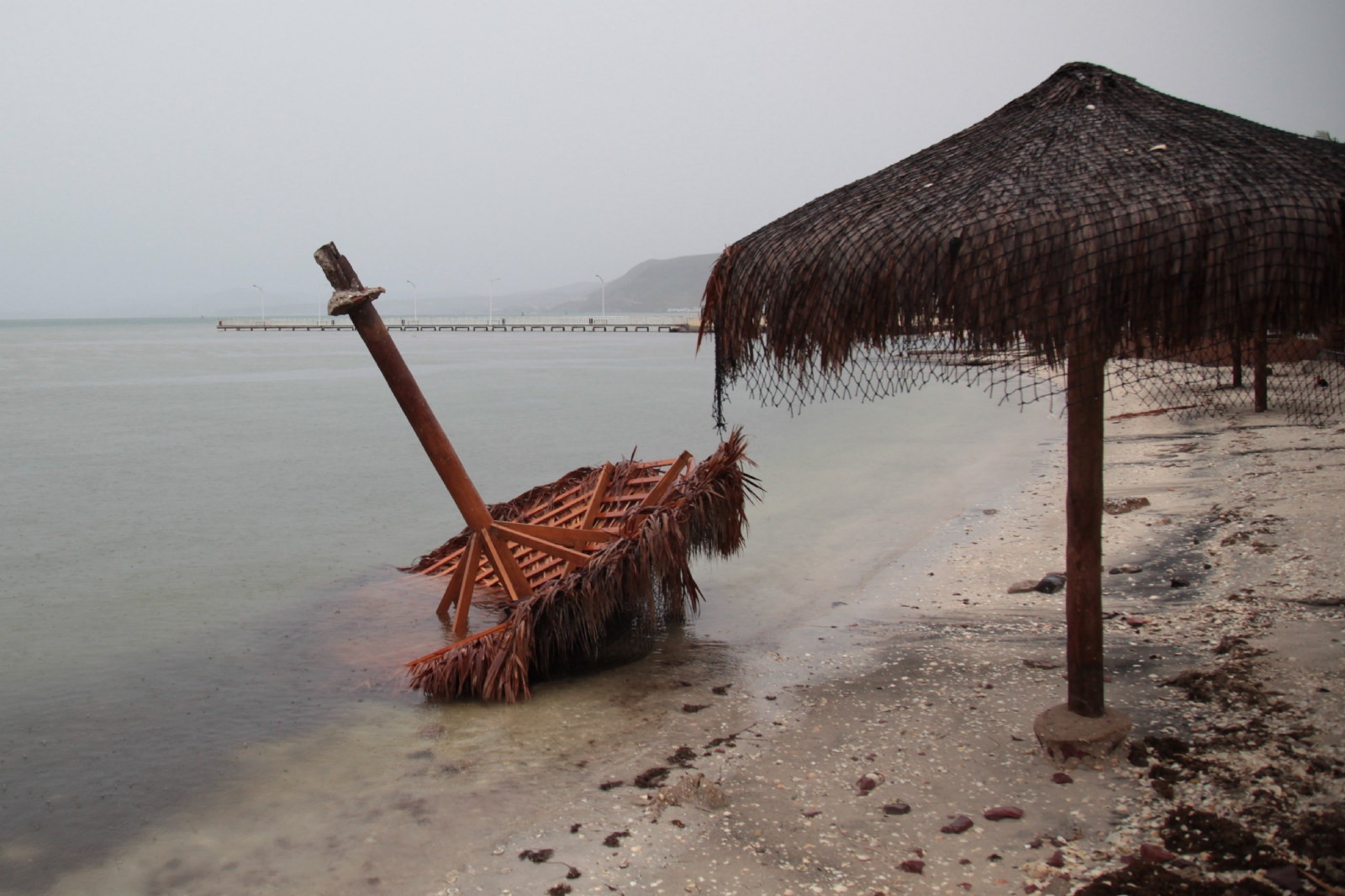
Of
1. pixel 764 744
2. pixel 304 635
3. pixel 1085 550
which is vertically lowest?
pixel 304 635

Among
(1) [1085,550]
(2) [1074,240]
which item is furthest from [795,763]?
(2) [1074,240]

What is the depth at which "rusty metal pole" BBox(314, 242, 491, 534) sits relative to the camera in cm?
541

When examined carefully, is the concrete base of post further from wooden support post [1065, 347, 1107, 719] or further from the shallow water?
the shallow water

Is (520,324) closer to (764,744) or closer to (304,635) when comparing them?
(304,635)

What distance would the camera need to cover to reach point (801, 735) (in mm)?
4504

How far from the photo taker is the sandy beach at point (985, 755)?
326 centimetres

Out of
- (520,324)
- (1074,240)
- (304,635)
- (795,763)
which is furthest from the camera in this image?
(520,324)

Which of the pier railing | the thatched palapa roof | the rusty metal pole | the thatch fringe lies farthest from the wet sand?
the pier railing

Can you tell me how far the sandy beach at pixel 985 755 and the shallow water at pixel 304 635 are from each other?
479 millimetres

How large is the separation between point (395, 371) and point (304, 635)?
2750 mm

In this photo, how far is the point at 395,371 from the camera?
5.58 meters

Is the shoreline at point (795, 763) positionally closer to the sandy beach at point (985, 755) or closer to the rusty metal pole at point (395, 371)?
the sandy beach at point (985, 755)

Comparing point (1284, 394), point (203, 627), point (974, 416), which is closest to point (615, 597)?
point (203, 627)

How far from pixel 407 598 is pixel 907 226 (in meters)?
5.73
